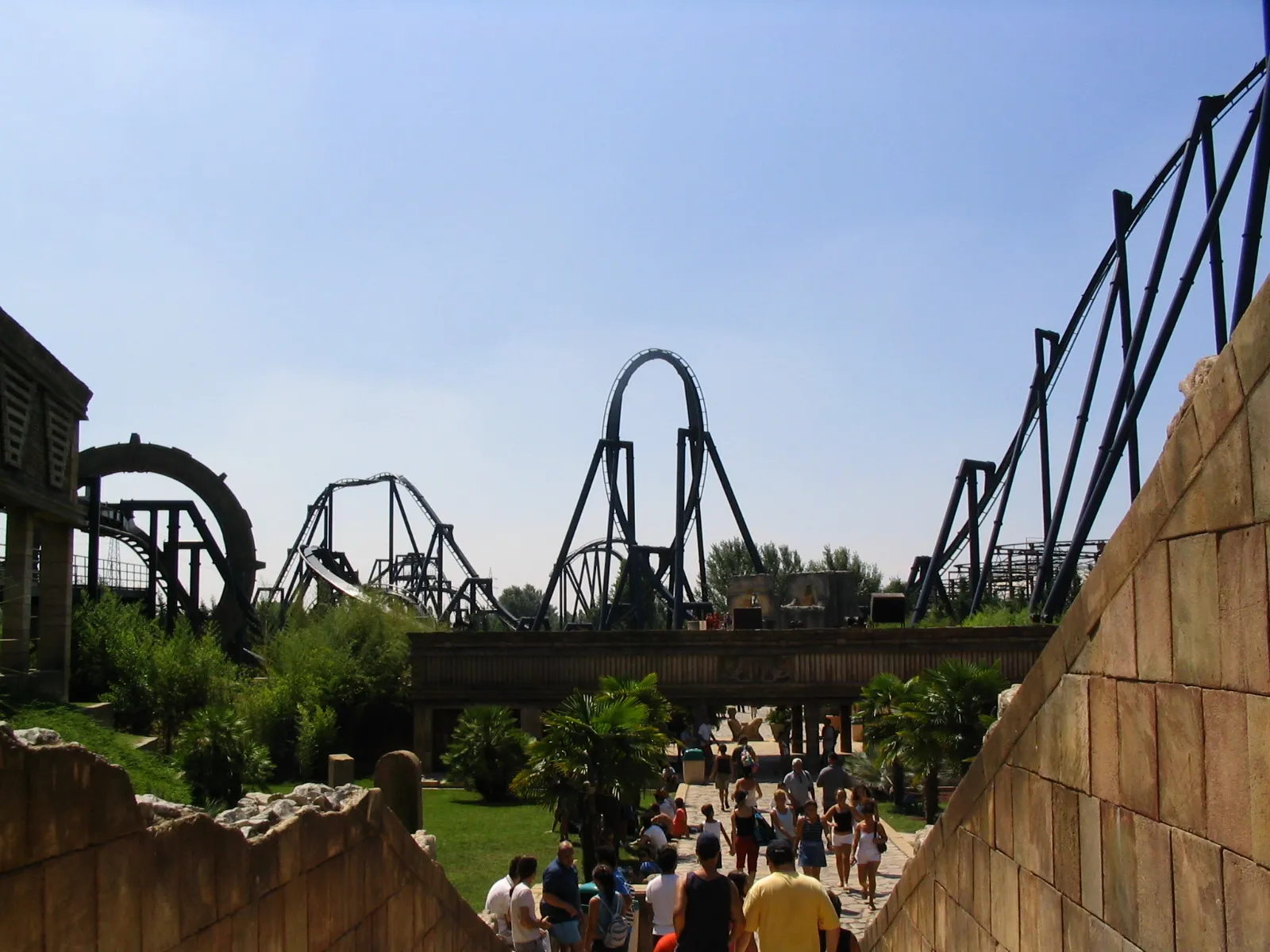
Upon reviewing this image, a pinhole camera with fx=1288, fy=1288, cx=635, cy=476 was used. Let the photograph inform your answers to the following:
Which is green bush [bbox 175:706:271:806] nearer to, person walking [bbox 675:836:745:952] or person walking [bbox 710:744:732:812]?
person walking [bbox 710:744:732:812]

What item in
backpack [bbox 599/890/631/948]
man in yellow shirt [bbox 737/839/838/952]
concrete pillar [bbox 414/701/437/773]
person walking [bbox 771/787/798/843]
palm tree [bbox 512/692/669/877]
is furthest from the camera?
concrete pillar [bbox 414/701/437/773]

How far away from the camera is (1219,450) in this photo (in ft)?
12.8

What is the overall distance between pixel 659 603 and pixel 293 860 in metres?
58.1

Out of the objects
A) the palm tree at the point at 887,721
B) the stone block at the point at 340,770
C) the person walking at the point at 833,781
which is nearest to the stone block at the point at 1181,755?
the stone block at the point at 340,770

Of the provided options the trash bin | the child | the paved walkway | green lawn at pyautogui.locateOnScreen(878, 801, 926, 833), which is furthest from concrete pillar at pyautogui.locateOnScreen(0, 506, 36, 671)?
green lawn at pyautogui.locateOnScreen(878, 801, 926, 833)

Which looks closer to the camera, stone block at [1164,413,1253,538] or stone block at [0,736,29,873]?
stone block at [0,736,29,873]

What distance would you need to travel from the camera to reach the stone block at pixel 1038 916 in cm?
518

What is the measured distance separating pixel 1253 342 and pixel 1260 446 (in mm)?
310

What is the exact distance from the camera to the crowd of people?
22.3ft

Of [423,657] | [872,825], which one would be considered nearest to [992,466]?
[423,657]

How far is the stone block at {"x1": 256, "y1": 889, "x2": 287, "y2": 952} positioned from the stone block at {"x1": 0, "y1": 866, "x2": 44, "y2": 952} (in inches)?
62.9

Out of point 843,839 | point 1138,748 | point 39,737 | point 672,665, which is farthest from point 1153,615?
point 672,665

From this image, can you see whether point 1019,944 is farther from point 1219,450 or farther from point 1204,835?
point 1219,450

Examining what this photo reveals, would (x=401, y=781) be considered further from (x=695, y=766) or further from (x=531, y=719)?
(x=531, y=719)
